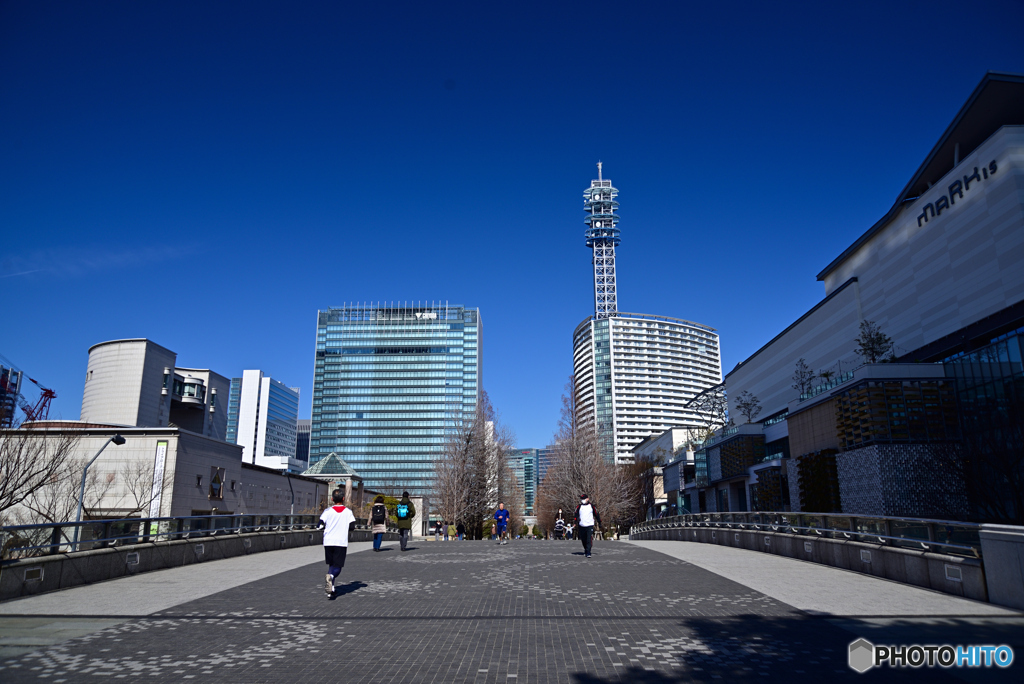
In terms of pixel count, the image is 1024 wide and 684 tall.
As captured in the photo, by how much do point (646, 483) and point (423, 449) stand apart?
72.3m

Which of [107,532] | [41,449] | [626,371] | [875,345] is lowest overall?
[107,532]

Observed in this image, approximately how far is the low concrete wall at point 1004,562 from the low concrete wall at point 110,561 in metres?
13.9

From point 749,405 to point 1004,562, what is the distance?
61180 millimetres

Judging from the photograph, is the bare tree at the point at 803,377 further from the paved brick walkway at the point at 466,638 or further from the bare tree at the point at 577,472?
the paved brick walkway at the point at 466,638

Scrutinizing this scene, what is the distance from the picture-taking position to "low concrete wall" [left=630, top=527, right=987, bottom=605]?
31.2 feet

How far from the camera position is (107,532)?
12.4m

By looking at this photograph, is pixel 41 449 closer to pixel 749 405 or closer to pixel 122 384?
pixel 122 384

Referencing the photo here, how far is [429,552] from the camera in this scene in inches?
754

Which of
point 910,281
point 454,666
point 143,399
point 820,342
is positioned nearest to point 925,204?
point 910,281

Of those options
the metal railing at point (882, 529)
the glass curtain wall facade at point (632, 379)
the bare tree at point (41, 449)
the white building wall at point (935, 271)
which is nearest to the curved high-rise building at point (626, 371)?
the glass curtain wall facade at point (632, 379)

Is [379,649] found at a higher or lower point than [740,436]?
lower

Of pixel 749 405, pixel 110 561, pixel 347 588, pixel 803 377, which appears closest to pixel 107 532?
pixel 110 561

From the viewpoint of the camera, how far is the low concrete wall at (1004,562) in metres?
8.50

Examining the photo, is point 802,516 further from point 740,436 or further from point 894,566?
point 740,436
